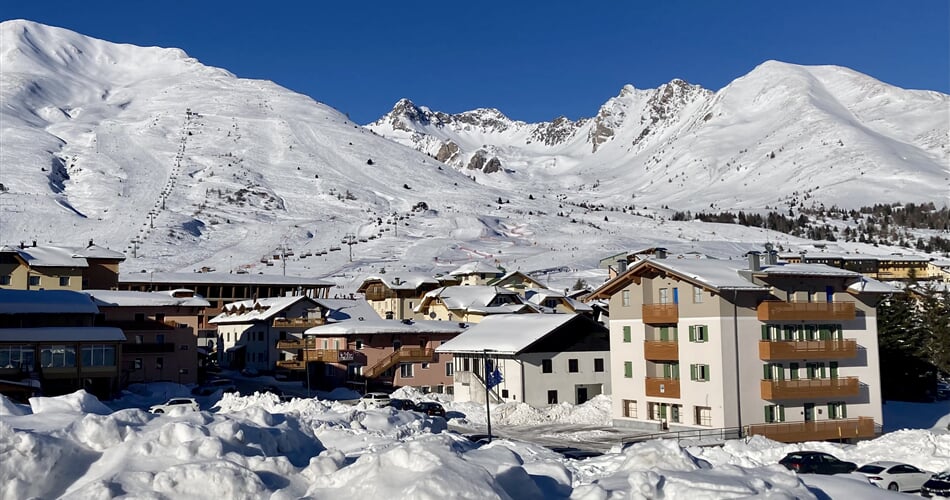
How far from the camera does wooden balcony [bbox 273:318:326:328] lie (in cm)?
8181

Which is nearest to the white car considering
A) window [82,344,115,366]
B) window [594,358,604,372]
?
window [594,358,604,372]

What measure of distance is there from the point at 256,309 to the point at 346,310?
25.2 ft

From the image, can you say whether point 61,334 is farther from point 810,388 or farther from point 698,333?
point 810,388

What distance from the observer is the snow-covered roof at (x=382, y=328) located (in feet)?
229

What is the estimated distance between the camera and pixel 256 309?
8494cm

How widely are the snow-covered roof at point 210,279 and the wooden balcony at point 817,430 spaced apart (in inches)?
2654

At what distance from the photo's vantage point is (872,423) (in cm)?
4984

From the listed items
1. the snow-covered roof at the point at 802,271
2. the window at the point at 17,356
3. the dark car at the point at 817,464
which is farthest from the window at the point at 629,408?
the window at the point at 17,356

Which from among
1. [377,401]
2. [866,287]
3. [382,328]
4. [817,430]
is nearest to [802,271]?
[866,287]

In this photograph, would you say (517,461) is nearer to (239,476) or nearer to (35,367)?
(239,476)

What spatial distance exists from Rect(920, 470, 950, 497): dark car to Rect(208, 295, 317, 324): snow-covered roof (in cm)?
5923

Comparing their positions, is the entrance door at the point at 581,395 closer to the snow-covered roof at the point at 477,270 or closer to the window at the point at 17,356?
the window at the point at 17,356

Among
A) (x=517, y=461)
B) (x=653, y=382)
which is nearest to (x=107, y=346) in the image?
(x=653, y=382)

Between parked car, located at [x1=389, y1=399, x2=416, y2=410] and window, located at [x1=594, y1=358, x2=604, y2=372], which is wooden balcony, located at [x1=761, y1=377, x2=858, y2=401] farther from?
parked car, located at [x1=389, y1=399, x2=416, y2=410]
